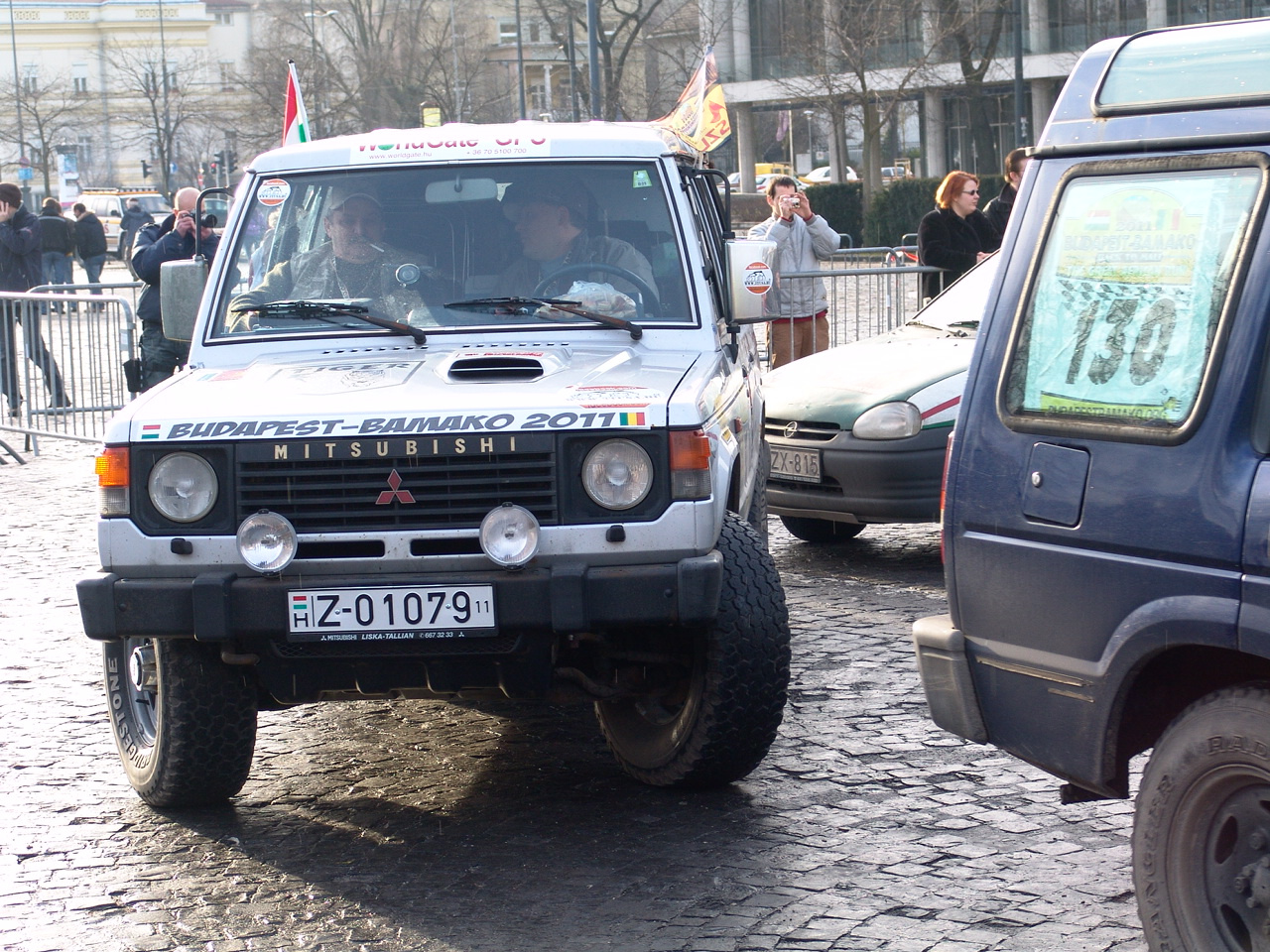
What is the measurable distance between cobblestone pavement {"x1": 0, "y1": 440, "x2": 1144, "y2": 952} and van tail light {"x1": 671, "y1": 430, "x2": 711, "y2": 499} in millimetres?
998

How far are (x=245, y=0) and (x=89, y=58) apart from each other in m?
11.8

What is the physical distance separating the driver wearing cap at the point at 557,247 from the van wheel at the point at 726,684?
109 centimetres

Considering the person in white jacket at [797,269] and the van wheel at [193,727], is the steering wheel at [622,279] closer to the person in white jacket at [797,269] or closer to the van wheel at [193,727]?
A: the van wheel at [193,727]

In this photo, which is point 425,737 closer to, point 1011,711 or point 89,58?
point 1011,711

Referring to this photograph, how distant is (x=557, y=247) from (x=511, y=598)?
163cm

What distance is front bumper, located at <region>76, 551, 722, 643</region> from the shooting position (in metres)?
4.58

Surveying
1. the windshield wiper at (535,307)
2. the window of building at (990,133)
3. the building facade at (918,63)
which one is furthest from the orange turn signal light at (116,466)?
the window of building at (990,133)

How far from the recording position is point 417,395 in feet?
15.8

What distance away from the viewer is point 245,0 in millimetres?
103562

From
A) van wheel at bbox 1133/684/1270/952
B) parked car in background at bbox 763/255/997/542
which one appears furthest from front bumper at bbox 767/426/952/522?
van wheel at bbox 1133/684/1270/952

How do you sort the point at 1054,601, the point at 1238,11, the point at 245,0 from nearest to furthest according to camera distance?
the point at 1054,601, the point at 1238,11, the point at 245,0

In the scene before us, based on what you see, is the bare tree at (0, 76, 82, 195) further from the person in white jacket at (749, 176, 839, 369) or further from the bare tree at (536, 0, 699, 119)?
the person in white jacket at (749, 176, 839, 369)

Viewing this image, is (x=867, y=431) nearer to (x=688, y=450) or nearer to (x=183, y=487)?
(x=688, y=450)

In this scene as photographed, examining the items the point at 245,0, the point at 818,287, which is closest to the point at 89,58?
the point at 245,0
